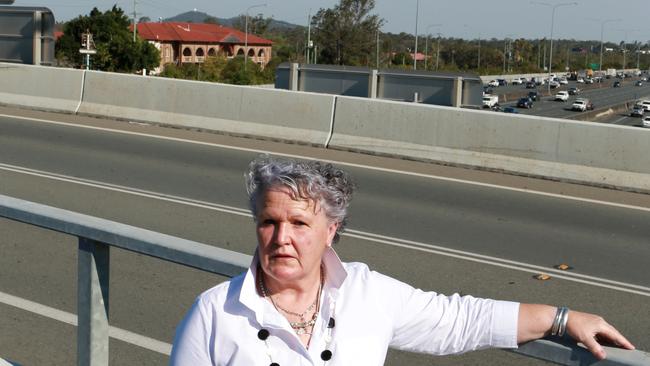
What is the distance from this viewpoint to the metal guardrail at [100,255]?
10.5 feet

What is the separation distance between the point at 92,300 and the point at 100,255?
0.16 meters

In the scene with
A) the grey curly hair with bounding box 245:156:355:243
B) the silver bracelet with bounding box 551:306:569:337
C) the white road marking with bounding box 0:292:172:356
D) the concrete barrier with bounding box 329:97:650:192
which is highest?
the grey curly hair with bounding box 245:156:355:243

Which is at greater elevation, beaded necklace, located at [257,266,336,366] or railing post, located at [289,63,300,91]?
railing post, located at [289,63,300,91]

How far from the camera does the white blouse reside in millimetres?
2822

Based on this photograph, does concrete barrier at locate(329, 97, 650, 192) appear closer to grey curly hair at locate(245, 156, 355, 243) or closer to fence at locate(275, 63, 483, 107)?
fence at locate(275, 63, 483, 107)

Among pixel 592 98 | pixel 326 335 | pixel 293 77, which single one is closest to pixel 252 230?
pixel 326 335

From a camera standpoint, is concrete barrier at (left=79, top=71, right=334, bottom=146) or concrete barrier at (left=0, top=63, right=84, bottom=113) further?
concrete barrier at (left=0, top=63, right=84, bottom=113)

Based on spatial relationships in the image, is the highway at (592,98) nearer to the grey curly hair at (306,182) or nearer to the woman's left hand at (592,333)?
the grey curly hair at (306,182)

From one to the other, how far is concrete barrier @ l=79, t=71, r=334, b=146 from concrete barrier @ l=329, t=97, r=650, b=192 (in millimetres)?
610

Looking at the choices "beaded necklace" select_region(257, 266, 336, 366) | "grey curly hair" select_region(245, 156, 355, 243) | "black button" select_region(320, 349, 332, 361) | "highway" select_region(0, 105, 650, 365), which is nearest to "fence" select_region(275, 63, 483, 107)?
"highway" select_region(0, 105, 650, 365)

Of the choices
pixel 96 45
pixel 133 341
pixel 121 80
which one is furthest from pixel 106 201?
pixel 96 45

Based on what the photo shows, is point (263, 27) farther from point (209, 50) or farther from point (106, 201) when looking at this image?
point (106, 201)

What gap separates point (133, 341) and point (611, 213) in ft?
25.4

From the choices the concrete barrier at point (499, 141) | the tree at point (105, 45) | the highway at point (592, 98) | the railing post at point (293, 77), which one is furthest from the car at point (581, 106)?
the concrete barrier at point (499, 141)
